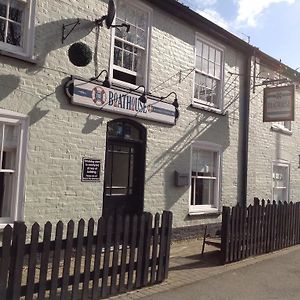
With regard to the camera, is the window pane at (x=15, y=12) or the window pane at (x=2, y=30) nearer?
the window pane at (x=2, y=30)

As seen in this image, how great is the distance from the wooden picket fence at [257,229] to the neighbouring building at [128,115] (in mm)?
2006

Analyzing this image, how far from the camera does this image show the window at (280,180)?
49.8 ft

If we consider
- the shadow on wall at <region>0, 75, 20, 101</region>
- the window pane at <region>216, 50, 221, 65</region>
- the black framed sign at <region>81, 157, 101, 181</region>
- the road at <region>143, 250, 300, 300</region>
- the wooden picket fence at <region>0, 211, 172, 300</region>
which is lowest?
the road at <region>143, 250, 300, 300</region>

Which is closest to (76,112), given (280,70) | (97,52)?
(97,52)

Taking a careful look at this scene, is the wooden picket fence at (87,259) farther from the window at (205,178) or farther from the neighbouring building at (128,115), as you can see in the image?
the window at (205,178)

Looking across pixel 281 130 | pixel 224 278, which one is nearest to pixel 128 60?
pixel 224 278

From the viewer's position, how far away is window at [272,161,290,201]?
1519 centimetres

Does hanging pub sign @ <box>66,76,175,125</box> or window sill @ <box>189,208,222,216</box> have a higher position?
hanging pub sign @ <box>66,76,175,125</box>

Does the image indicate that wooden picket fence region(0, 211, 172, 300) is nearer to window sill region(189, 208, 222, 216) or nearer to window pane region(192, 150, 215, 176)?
window sill region(189, 208, 222, 216)

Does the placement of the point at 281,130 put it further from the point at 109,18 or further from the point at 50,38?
the point at 50,38

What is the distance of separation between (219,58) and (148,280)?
7.71 meters

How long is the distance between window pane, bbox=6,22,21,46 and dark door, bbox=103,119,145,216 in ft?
8.06

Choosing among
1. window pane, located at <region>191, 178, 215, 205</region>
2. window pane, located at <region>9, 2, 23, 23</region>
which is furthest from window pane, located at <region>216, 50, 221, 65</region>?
window pane, located at <region>9, 2, 23, 23</region>

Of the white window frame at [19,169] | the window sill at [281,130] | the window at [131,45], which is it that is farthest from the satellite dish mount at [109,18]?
the window sill at [281,130]
